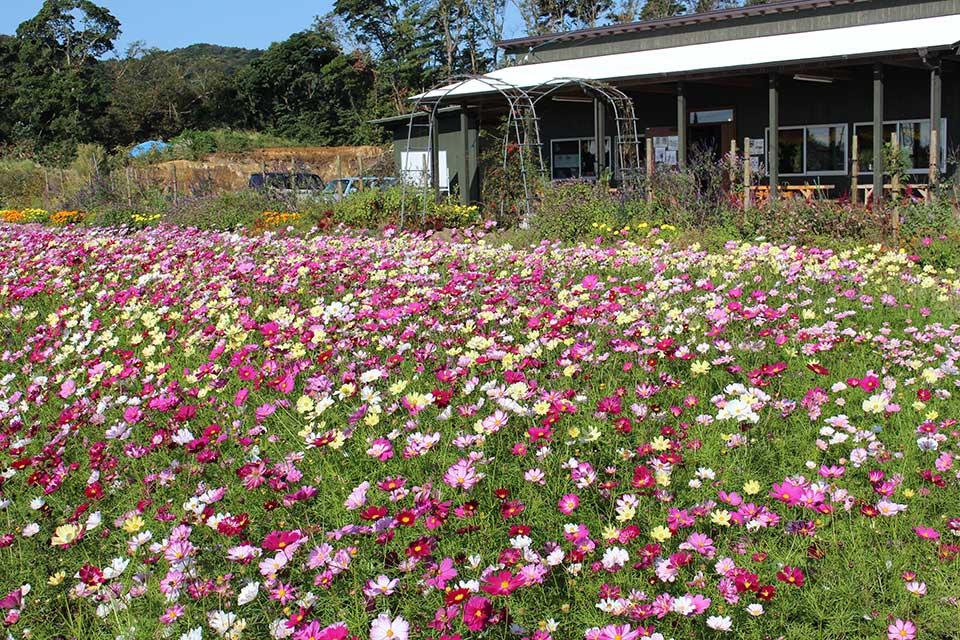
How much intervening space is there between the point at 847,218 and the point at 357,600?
→ 8237mm

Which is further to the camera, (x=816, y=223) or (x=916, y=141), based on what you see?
(x=916, y=141)

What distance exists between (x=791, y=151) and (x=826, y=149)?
2.44 ft

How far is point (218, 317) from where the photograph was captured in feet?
16.3

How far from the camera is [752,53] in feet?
56.7

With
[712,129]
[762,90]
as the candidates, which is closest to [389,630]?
[762,90]

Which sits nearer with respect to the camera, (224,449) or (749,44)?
(224,449)

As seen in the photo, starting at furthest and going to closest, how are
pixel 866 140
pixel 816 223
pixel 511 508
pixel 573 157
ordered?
pixel 573 157, pixel 866 140, pixel 816 223, pixel 511 508

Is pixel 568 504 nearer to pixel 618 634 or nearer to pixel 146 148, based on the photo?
pixel 618 634

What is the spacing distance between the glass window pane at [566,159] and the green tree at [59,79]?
26.9 metres

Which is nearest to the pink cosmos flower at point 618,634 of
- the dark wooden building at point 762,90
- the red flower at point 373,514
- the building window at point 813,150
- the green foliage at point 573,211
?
the red flower at point 373,514

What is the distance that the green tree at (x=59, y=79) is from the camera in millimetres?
43688

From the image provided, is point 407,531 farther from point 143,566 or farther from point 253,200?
point 253,200

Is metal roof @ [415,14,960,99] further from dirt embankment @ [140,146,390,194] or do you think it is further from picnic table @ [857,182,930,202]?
dirt embankment @ [140,146,390,194]

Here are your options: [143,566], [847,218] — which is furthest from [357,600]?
[847,218]
